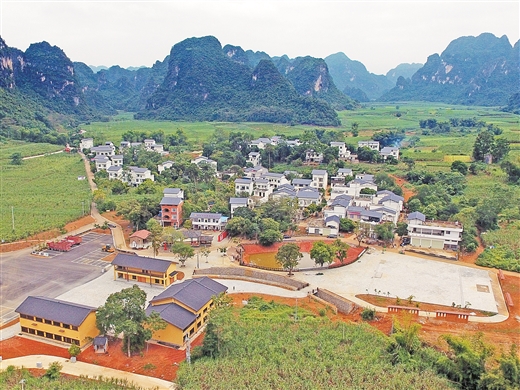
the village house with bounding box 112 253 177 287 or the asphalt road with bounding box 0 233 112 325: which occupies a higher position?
the village house with bounding box 112 253 177 287

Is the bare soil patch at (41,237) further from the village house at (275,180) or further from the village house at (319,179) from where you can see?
the village house at (319,179)

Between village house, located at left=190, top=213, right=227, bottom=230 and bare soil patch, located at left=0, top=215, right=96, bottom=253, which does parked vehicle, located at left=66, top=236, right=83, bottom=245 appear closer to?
bare soil patch, located at left=0, top=215, right=96, bottom=253

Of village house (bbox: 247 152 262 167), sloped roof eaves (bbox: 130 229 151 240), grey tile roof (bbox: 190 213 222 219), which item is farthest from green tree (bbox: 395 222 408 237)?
village house (bbox: 247 152 262 167)

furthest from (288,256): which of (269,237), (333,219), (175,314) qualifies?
(333,219)

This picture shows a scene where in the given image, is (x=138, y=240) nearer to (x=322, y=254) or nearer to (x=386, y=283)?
(x=322, y=254)

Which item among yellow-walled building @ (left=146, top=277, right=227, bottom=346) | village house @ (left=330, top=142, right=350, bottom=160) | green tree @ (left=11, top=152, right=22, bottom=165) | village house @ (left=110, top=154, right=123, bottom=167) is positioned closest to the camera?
yellow-walled building @ (left=146, top=277, right=227, bottom=346)

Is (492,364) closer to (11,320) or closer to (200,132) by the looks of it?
(11,320)

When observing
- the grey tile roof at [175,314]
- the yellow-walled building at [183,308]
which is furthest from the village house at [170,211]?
the grey tile roof at [175,314]
